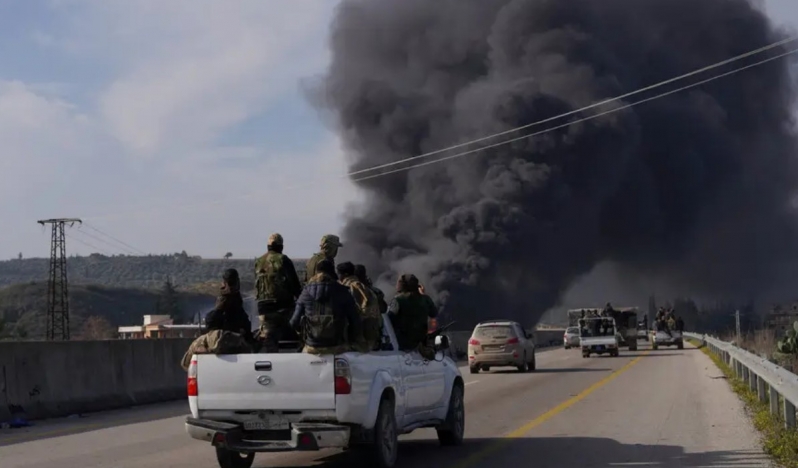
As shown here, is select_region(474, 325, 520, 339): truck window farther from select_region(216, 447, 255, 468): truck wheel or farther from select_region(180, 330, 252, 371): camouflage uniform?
select_region(180, 330, 252, 371): camouflage uniform

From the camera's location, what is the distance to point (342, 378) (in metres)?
8.71

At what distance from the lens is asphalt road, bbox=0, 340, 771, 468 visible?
34.4 feet

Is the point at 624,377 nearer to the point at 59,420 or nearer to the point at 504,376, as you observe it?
the point at 504,376

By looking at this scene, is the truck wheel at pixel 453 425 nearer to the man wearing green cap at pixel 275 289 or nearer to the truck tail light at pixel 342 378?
the man wearing green cap at pixel 275 289

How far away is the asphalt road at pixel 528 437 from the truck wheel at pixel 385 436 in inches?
27.0

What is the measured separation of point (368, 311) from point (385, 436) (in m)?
1.18

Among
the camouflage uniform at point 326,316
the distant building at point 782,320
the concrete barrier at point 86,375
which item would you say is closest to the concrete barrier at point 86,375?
the concrete barrier at point 86,375

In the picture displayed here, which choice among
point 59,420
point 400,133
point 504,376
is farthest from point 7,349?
point 400,133

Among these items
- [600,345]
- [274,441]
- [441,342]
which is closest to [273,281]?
[274,441]

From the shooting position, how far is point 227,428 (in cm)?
891

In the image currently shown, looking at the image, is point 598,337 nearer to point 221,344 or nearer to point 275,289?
point 275,289

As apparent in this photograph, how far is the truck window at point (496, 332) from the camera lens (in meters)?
28.0

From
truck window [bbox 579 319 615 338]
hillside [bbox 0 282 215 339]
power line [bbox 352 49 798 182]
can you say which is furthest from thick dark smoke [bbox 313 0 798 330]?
hillside [bbox 0 282 215 339]

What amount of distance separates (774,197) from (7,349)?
72.1m
